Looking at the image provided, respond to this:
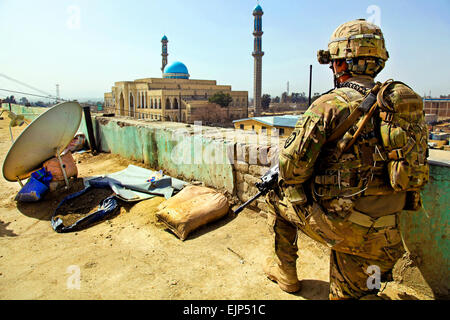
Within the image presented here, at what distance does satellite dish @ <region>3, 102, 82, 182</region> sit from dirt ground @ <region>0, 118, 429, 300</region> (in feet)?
2.60

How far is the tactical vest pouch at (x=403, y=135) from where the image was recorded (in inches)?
54.9

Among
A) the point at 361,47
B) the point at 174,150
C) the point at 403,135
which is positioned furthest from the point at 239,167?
the point at 403,135

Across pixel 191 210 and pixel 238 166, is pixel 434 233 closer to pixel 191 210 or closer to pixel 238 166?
pixel 238 166

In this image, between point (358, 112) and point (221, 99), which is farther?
point (221, 99)

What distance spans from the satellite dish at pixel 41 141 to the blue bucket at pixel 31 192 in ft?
0.73

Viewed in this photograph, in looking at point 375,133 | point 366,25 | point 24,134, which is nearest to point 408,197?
point 375,133

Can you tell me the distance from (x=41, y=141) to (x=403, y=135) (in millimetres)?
4680

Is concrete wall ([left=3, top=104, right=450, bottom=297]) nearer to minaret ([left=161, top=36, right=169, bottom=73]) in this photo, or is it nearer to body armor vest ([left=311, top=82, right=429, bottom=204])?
body armor vest ([left=311, top=82, right=429, bottom=204])

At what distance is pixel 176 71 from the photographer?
4619 cm

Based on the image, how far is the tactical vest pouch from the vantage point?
54.9 inches

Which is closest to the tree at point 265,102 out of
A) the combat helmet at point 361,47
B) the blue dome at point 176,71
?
the blue dome at point 176,71

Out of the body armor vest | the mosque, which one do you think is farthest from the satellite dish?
the mosque
